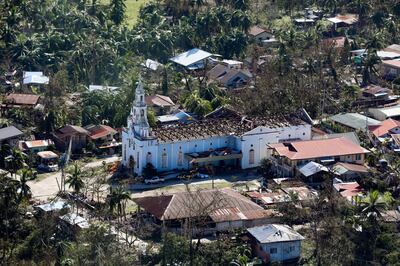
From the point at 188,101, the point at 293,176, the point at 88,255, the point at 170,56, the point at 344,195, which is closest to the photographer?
the point at 88,255

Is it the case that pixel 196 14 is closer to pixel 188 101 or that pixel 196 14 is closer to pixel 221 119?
pixel 188 101

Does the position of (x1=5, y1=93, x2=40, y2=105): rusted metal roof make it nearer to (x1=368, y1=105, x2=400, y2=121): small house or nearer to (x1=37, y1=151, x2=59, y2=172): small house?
(x1=37, y1=151, x2=59, y2=172): small house

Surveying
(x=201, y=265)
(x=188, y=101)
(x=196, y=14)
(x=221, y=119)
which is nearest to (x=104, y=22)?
(x=196, y=14)

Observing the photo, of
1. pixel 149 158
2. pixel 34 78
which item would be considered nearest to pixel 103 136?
pixel 149 158

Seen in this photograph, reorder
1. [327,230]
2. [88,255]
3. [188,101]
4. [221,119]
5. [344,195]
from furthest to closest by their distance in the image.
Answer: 1. [188,101]
2. [221,119]
3. [344,195]
4. [327,230]
5. [88,255]

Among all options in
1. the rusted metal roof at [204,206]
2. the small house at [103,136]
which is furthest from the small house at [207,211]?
the small house at [103,136]

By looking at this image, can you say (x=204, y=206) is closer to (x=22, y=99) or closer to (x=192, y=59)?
(x=22, y=99)
